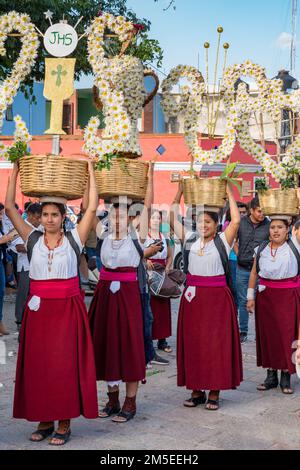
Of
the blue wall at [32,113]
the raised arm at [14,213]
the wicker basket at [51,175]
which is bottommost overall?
the raised arm at [14,213]

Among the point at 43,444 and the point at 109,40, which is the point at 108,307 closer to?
the point at 43,444

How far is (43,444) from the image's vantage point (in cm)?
541

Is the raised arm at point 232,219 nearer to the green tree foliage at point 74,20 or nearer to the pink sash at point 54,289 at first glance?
the pink sash at point 54,289

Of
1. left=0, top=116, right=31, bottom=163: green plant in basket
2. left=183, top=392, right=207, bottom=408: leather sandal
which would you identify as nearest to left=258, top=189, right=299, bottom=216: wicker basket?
left=183, top=392, right=207, bottom=408: leather sandal

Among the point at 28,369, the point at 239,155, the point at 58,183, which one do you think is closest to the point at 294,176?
the point at 58,183

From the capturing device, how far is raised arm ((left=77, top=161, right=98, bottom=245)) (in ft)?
18.6

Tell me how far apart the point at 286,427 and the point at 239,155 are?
70.7 feet

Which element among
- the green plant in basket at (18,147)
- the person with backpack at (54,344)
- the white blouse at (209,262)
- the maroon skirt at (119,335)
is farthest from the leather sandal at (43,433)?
the green plant in basket at (18,147)

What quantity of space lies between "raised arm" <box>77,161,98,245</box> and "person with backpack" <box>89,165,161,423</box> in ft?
1.49

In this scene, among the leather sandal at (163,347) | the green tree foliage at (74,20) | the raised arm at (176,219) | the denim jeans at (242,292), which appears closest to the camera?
the raised arm at (176,219)

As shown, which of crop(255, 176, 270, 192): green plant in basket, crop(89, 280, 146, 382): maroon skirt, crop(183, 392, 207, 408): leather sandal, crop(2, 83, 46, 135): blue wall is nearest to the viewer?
crop(89, 280, 146, 382): maroon skirt

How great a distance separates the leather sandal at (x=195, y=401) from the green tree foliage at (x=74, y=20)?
5887 mm

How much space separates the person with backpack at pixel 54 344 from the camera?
536 cm

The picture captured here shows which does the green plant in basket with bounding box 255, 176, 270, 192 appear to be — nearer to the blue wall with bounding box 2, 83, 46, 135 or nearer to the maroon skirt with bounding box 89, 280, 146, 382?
the maroon skirt with bounding box 89, 280, 146, 382
